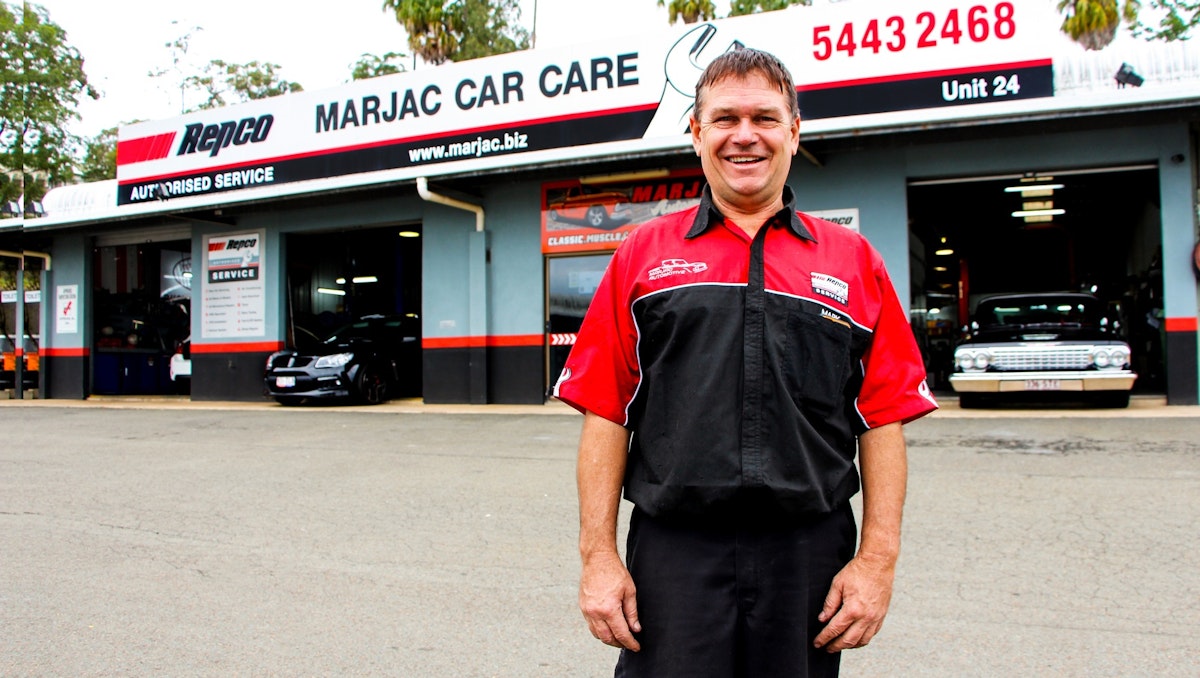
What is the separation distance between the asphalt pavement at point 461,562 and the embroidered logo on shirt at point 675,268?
2136 millimetres

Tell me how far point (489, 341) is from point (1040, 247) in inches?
699

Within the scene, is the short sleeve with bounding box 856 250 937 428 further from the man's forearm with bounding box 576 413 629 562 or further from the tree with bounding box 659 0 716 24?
the tree with bounding box 659 0 716 24

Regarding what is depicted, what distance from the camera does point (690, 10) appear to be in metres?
23.8

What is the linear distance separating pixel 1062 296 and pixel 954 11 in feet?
13.1

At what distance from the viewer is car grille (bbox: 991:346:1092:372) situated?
1078 centimetres

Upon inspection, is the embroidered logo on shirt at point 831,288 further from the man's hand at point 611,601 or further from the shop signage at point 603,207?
the shop signage at point 603,207

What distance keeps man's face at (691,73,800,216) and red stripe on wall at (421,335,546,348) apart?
41.0 feet

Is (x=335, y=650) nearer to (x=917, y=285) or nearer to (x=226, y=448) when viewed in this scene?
(x=226, y=448)

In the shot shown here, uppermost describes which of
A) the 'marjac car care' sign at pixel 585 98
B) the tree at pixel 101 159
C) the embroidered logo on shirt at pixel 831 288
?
the tree at pixel 101 159

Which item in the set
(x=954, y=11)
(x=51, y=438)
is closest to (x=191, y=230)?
(x=51, y=438)

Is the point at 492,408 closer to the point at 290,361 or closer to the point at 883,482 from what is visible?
the point at 290,361

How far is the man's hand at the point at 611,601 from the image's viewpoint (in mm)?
1856

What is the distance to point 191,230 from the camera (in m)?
17.8

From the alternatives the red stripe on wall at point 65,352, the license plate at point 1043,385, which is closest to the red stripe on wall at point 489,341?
the license plate at point 1043,385
